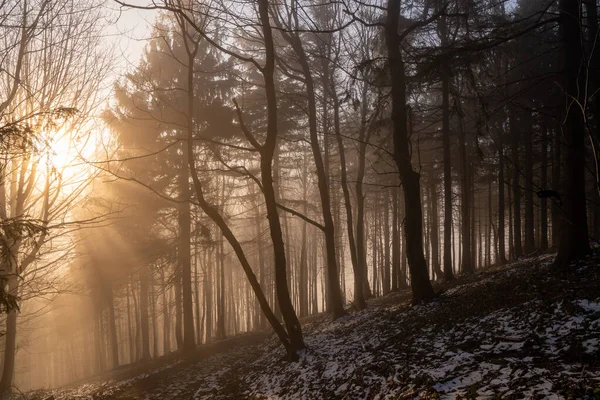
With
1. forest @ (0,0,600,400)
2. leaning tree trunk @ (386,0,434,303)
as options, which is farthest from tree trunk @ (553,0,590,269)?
leaning tree trunk @ (386,0,434,303)

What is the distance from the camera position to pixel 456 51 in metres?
9.36

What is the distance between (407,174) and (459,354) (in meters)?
5.38

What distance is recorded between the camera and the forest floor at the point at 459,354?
18.0 ft

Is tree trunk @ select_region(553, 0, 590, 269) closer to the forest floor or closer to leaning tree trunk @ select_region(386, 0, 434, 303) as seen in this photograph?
the forest floor

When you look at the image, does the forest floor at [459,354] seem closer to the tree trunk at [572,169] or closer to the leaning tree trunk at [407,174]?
the tree trunk at [572,169]

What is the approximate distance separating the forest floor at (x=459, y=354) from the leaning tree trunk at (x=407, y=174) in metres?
0.68

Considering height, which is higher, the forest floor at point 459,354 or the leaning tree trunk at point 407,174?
the leaning tree trunk at point 407,174

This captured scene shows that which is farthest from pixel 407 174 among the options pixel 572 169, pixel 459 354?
pixel 459 354

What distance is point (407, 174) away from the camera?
11.4m

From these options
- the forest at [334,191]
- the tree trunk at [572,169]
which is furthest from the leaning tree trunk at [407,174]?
the tree trunk at [572,169]

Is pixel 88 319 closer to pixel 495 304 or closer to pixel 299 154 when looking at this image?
pixel 299 154

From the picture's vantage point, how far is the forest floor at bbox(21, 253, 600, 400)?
18.0 feet

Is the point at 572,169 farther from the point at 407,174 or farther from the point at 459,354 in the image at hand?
the point at 459,354

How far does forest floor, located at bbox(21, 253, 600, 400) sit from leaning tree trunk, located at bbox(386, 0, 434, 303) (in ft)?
2.22
